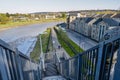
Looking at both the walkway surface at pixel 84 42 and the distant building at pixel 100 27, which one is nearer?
the walkway surface at pixel 84 42

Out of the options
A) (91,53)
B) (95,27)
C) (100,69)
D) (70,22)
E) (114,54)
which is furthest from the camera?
(70,22)

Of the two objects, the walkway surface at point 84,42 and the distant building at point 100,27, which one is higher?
the distant building at point 100,27

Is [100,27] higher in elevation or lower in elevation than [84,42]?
higher

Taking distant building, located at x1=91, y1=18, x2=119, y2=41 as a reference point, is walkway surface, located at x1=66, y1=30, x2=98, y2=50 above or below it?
below

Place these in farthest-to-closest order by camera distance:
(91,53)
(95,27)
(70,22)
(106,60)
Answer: (70,22) → (95,27) → (91,53) → (106,60)

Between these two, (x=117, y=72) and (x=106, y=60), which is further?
(x=106, y=60)

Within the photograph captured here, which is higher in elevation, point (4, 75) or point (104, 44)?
point (104, 44)

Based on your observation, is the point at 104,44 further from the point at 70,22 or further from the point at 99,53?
the point at 70,22

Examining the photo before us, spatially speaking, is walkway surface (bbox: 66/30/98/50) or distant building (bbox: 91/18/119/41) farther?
distant building (bbox: 91/18/119/41)

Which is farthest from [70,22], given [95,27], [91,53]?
[91,53]

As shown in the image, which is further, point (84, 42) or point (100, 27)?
point (84, 42)
